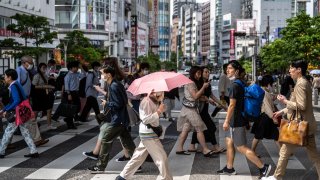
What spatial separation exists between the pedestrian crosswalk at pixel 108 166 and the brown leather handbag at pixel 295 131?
1.23 metres

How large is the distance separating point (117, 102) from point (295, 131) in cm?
249

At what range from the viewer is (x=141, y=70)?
42.3 feet

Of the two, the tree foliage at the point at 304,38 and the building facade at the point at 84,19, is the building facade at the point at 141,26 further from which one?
the tree foliage at the point at 304,38

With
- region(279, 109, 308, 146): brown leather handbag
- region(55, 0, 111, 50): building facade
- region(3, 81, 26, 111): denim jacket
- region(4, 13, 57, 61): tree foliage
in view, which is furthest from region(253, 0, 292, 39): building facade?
region(279, 109, 308, 146): brown leather handbag

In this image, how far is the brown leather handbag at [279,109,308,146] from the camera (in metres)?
6.76

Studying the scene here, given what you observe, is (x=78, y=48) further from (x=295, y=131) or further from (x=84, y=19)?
(x=295, y=131)

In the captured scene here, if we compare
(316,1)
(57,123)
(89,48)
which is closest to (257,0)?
(316,1)

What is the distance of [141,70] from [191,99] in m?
3.61

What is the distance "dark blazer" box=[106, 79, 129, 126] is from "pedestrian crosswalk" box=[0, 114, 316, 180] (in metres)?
0.84

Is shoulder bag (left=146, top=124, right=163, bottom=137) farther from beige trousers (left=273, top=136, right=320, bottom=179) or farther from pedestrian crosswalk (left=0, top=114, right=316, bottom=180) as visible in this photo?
beige trousers (left=273, top=136, right=320, bottom=179)

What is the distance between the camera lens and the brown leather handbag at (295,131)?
6758mm

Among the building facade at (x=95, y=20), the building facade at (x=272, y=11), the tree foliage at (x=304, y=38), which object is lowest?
the tree foliage at (x=304, y=38)

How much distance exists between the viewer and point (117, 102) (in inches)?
305

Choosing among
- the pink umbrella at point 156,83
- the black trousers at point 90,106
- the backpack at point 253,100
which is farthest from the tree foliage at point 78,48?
the pink umbrella at point 156,83
